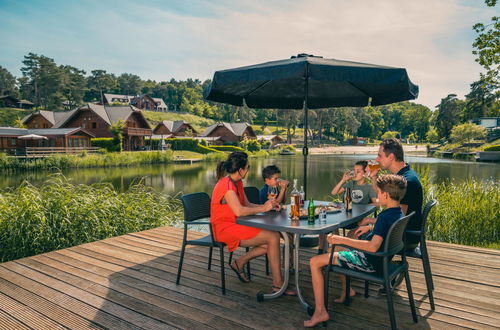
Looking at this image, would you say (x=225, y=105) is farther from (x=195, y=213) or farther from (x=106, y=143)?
(x=195, y=213)

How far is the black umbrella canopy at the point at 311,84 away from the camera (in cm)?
301

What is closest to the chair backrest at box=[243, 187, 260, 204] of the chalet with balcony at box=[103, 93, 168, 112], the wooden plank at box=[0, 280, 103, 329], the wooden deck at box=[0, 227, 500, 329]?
the wooden deck at box=[0, 227, 500, 329]

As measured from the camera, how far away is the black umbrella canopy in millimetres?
3010

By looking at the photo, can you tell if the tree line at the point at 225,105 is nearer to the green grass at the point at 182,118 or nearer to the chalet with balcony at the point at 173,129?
the green grass at the point at 182,118

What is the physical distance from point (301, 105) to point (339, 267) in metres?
3.42

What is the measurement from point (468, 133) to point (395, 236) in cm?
5417

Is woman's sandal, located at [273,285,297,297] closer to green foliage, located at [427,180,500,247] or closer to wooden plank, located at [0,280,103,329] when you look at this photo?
wooden plank, located at [0,280,103,329]

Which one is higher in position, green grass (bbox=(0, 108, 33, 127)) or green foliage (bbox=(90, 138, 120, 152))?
green grass (bbox=(0, 108, 33, 127))

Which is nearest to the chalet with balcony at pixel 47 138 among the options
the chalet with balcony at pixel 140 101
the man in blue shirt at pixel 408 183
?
the man in blue shirt at pixel 408 183

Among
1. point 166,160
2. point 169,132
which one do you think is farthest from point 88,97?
point 166,160

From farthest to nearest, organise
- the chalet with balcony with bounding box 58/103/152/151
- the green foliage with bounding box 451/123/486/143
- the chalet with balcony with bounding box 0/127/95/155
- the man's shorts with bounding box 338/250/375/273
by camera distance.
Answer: the green foliage with bounding box 451/123/486/143 → the chalet with balcony with bounding box 58/103/152/151 → the chalet with balcony with bounding box 0/127/95/155 → the man's shorts with bounding box 338/250/375/273

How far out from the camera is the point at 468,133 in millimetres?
46938

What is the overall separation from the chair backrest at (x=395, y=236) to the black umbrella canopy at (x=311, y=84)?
1352 millimetres

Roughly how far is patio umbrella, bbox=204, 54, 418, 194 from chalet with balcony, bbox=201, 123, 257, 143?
46.0 m
